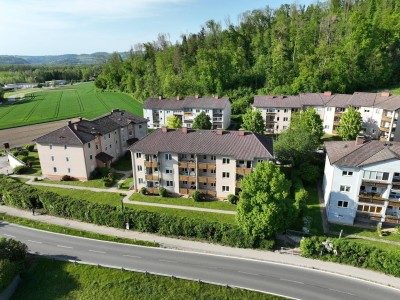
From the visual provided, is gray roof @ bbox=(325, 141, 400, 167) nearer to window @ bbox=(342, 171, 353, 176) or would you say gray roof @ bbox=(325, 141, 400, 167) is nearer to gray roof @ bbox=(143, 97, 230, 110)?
window @ bbox=(342, 171, 353, 176)

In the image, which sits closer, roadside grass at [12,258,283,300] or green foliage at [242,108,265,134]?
roadside grass at [12,258,283,300]

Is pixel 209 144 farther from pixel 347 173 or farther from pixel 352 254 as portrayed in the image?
pixel 352 254

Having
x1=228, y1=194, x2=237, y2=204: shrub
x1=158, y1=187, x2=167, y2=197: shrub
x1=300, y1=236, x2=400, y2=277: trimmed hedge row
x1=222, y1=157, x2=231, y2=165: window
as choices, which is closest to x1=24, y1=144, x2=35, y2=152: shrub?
x1=158, y1=187, x2=167, y2=197: shrub

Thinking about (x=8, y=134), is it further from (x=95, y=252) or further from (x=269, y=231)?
(x=269, y=231)

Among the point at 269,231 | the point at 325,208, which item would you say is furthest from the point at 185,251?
the point at 325,208

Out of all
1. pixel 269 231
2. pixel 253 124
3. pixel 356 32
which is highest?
pixel 356 32

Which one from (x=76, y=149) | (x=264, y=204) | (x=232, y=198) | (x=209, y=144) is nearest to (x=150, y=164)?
(x=209, y=144)
